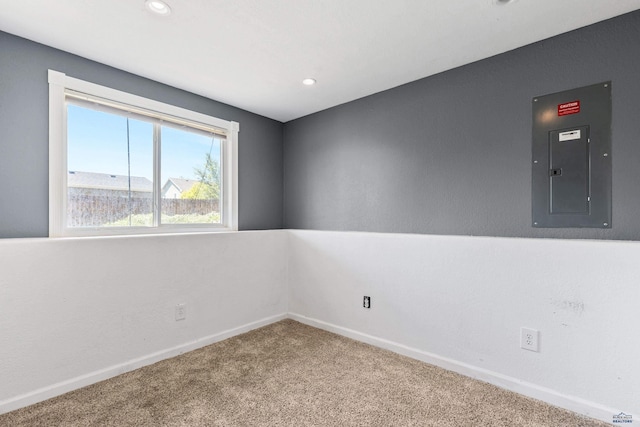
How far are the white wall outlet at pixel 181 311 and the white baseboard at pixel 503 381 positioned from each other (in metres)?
1.51

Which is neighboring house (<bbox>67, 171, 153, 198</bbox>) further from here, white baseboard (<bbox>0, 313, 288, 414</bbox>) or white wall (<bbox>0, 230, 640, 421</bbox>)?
white baseboard (<bbox>0, 313, 288, 414</bbox>)

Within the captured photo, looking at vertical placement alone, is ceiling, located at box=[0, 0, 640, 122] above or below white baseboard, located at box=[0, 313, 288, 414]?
above

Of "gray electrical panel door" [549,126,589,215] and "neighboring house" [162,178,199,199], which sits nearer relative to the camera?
"gray electrical panel door" [549,126,589,215]

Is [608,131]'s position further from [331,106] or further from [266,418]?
[266,418]

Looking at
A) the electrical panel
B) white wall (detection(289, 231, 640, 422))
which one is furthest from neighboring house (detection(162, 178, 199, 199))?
the electrical panel

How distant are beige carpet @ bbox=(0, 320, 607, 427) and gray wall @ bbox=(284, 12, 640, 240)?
1115 millimetres

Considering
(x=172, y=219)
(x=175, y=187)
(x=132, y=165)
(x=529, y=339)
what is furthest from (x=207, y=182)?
(x=529, y=339)

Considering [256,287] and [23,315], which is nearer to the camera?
[23,315]

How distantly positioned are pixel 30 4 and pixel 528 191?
10.8 feet

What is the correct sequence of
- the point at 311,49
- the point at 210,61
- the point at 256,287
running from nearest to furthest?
the point at 311,49
the point at 210,61
the point at 256,287

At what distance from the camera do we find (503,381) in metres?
2.09

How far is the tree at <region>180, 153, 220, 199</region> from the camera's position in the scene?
10.1ft

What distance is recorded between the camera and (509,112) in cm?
222

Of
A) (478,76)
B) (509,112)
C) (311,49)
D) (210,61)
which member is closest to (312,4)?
(311,49)
